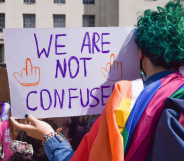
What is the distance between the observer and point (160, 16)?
82 centimetres

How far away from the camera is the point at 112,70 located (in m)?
1.21

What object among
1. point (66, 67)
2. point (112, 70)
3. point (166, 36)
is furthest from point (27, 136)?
point (166, 36)

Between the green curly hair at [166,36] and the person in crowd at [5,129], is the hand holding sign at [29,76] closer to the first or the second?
the person in crowd at [5,129]

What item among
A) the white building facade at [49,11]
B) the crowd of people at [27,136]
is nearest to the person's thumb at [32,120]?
the crowd of people at [27,136]

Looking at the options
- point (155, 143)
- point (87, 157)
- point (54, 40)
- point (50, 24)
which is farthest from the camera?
point (50, 24)

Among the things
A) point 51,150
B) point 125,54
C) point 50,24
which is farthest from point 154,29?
point 50,24

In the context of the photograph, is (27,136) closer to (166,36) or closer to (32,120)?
(32,120)

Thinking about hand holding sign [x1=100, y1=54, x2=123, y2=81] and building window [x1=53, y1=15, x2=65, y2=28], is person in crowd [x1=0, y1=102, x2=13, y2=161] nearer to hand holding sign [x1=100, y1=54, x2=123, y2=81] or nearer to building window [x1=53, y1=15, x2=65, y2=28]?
hand holding sign [x1=100, y1=54, x2=123, y2=81]

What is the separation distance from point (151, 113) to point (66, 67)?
68 centimetres

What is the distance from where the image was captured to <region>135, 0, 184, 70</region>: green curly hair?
0.78 meters

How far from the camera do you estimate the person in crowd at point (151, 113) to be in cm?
60

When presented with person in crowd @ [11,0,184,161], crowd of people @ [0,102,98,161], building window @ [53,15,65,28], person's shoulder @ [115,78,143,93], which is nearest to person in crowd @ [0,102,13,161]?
crowd of people @ [0,102,98,161]

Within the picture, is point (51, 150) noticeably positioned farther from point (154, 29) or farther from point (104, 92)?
point (154, 29)

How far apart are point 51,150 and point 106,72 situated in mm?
597
